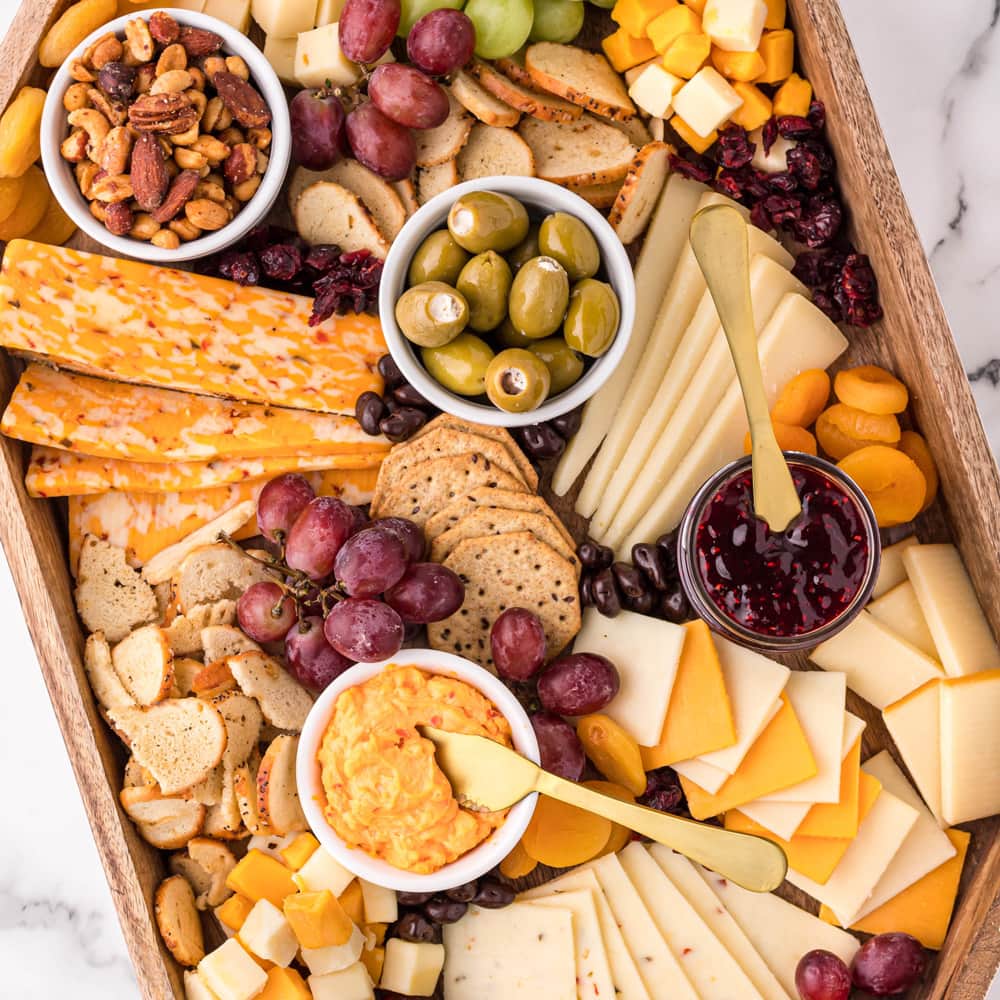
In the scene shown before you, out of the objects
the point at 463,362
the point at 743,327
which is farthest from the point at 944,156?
the point at 463,362

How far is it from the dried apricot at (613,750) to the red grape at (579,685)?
0.10ft

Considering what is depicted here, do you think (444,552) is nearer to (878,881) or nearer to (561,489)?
(561,489)

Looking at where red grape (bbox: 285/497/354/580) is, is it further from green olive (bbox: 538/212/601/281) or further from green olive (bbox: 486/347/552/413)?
green olive (bbox: 538/212/601/281)

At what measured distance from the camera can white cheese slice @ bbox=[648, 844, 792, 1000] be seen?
5.87ft

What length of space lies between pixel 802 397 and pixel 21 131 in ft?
4.40

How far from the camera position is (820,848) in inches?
70.1

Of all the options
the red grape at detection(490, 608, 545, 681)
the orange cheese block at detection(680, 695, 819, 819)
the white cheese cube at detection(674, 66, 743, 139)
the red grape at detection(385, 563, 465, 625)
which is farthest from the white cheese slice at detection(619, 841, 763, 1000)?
the white cheese cube at detection(674, 66, 743, 139)

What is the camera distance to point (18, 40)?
1753 mm

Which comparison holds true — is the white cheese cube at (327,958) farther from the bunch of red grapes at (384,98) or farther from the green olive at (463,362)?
the bunch of red grapes at (384,98)

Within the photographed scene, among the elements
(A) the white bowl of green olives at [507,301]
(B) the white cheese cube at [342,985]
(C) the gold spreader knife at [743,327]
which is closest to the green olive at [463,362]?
(A) the white bowl of green olives at [507,301]

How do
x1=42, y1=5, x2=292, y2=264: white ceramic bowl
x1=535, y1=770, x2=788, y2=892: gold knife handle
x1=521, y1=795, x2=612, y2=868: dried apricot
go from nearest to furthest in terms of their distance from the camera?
x1=535, y1=770, x2=788, y2=892: gold knife handle
x1=42, y1=5, x2=292, y2=264: white ceramic bowl
x1=521, y1=795, x2=612, y2=868: dried apricot

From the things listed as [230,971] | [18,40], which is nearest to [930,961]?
[230,971]

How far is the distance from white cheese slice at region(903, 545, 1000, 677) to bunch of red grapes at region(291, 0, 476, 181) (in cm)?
109

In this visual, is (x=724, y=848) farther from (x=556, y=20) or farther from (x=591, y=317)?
(x=556, y=20)
